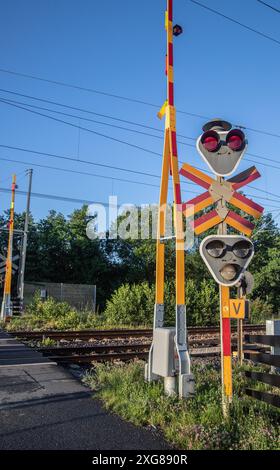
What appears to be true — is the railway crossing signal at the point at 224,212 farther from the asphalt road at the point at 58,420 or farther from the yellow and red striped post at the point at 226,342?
the asphalt road at the point at 58,420

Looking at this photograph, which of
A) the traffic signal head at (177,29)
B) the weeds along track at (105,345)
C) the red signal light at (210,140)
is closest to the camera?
the red signal light at (210,140)

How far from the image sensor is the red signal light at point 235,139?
5.60 m

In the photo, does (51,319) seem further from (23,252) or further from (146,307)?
(23,252)

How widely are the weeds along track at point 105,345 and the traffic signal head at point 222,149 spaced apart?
6018 millimetres

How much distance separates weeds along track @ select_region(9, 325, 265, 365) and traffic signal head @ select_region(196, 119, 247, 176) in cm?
602

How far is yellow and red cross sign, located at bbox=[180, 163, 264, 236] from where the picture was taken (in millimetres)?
5629

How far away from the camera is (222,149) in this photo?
5648 millimetres

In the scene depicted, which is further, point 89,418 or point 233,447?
point 89,418

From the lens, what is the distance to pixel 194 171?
226 inches

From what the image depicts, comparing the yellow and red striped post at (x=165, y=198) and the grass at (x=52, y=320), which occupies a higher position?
the yellow and red striped post at (x=165, y=198)

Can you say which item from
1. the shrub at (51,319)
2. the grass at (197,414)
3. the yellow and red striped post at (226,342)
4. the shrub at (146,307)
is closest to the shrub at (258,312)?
the shrub at (146,307)

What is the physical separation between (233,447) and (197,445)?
39cm
